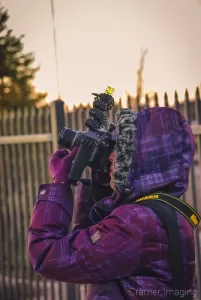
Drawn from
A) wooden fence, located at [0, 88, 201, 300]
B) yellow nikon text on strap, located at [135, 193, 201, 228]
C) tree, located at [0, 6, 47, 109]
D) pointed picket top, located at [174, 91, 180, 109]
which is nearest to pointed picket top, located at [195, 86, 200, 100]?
pointed picket top, located at [174, 91, 180, 109]

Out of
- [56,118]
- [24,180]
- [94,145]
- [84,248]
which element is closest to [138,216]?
[84,248]

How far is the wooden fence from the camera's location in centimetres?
377

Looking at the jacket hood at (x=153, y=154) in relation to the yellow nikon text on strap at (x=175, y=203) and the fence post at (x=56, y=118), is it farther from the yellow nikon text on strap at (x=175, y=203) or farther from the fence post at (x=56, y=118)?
the fence post at (x=56, y=118)

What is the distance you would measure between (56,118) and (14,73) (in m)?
11.7

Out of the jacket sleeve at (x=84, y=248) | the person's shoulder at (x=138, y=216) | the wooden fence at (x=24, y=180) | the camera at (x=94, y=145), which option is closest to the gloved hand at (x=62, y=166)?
the camera at (x=94, y=145)

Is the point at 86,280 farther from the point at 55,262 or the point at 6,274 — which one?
the point at 6,274

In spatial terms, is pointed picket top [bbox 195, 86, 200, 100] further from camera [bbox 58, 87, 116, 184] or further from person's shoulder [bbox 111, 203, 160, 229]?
person's shoulder [bbox 111, 203, 160, 229]

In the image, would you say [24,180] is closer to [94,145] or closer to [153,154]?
[94,145]

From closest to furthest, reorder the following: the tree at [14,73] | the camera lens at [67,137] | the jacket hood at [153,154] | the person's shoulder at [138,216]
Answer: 1. the person's shoulder at [138,216]
2. the jacket hood at [153,154]
3. the camera lens at [67,137]
4. the tree at [14,73]

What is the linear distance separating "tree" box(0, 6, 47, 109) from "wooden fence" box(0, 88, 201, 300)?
10739mm

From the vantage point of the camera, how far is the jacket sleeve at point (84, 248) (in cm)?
138

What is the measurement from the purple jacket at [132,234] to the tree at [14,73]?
44.6ft

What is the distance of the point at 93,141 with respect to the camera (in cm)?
164

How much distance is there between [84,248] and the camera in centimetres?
143
